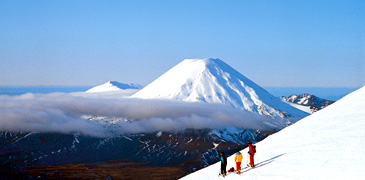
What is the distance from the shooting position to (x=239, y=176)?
36.1 m

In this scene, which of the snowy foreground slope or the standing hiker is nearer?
the snowy foreground slope

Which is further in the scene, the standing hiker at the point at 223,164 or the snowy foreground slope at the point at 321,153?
the standing hiker at the point at 223,164

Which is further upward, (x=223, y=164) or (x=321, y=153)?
(x=321, y=153)

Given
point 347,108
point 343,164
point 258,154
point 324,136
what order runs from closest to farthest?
point 343,164 < point 324,136 < point 258,154 < point 347,108

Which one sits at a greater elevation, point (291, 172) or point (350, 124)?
point (350, 124)

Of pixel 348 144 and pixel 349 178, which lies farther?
pixel 348 144

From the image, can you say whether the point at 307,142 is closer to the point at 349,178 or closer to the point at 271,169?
the point at 271,169

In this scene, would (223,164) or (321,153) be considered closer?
(321,153)

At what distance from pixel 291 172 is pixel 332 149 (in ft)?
18.7

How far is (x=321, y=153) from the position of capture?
3522cm

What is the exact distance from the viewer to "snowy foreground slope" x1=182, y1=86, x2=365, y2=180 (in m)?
30.5

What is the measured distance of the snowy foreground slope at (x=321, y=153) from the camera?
30.5m

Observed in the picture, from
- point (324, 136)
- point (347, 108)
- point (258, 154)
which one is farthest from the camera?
point (347, 108)

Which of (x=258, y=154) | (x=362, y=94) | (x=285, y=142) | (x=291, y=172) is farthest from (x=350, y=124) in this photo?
(x=362, y=94)
